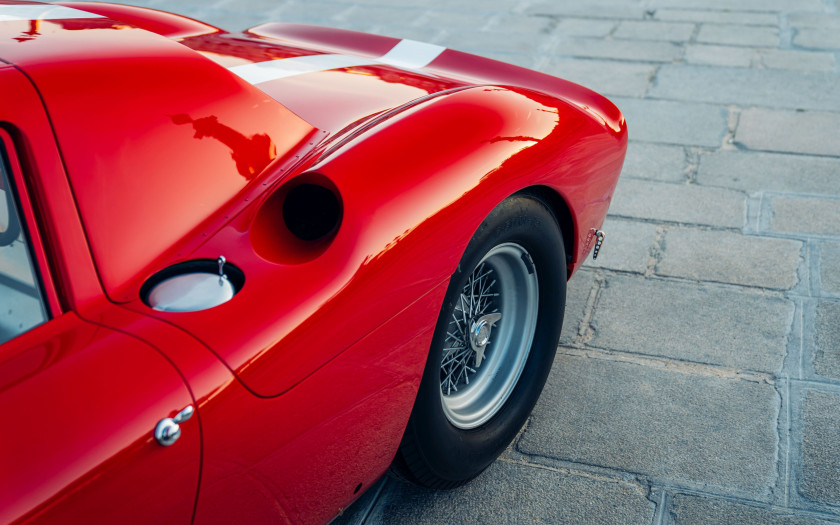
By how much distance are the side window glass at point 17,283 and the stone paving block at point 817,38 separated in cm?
574

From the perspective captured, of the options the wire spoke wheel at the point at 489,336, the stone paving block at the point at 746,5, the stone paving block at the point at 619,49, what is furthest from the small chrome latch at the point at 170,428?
the stone paving block at the point at 746,5

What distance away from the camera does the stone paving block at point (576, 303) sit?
2740 mm

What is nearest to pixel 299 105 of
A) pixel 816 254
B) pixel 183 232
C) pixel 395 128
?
pixel 395 128

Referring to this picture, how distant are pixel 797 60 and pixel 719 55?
51cm

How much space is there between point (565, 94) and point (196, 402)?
1.73 metres

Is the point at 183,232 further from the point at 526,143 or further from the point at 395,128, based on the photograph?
the point at 526,143

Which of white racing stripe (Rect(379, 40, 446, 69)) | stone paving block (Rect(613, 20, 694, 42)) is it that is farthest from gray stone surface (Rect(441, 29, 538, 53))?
white racing stripe (Rect(379, 40, 446, 69))

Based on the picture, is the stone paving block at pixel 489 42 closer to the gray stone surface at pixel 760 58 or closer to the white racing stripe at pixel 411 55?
the gray stone surface at pixel 760 58

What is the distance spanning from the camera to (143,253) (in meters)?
1.37

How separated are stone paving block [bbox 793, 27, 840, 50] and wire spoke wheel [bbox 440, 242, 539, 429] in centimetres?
457

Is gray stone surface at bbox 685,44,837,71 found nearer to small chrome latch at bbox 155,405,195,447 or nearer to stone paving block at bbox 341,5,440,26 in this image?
stone paving block at bbox 341,5,440,26

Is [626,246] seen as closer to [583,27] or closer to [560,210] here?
→ [560,210]

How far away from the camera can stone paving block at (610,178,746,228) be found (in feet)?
11.3

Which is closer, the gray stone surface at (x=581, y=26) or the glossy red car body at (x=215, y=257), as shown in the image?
the glossy red car body at (x=215, y=257)
